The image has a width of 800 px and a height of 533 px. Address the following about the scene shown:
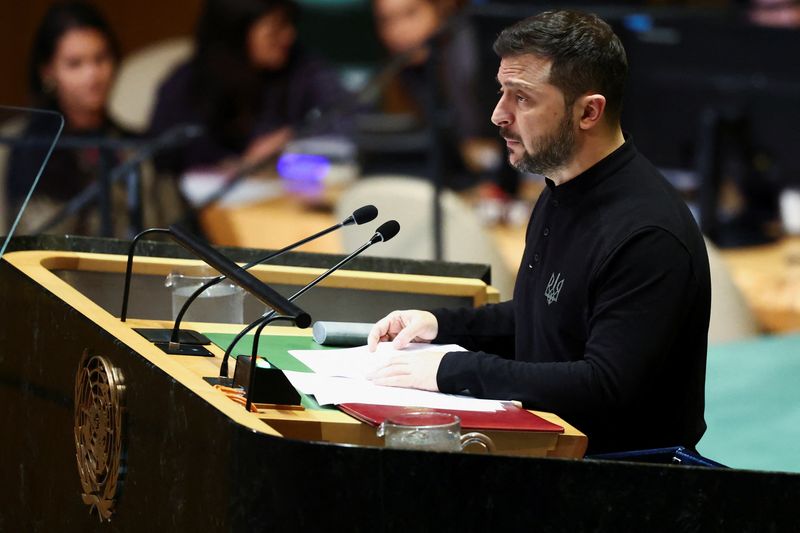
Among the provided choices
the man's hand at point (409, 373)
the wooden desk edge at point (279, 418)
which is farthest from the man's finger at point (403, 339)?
the wooden desk edge at point (279, 418)

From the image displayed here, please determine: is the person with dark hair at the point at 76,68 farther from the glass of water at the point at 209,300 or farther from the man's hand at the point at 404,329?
the man's hand at the point at 404,329

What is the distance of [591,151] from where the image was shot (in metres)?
2.21

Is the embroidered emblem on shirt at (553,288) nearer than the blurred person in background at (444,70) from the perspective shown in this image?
Yes

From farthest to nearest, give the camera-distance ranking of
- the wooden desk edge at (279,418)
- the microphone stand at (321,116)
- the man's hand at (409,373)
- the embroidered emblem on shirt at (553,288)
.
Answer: the microphone stand at (321,116) → the embroidered emblem on shirt at (553,288) → the man's hand at (409,373) → the wooden desk edge at (279,418)

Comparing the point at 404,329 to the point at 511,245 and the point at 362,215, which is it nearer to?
the point at 362,215

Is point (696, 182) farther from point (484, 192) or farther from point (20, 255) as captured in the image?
point (20, 255)

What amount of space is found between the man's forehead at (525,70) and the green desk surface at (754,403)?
1858mm

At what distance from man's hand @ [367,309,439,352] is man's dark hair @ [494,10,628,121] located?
0.42 metres

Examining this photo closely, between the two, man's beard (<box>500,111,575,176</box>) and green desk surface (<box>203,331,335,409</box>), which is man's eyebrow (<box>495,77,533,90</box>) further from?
green desk surface (<box>203,331,335,409</box>)

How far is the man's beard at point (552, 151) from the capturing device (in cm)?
217

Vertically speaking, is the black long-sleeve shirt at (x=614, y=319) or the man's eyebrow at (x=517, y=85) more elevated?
the man's eyebrow at (x=517, y=85)

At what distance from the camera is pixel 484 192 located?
5648mm

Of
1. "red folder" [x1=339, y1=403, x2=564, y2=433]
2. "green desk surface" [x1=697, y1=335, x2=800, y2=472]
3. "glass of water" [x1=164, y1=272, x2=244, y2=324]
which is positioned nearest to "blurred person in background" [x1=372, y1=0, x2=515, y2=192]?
"green desk surface" [x1=697, y1=335, x2=800, y2=472]

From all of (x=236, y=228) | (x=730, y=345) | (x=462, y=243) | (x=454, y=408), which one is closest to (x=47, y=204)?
(x=236, y=228)
